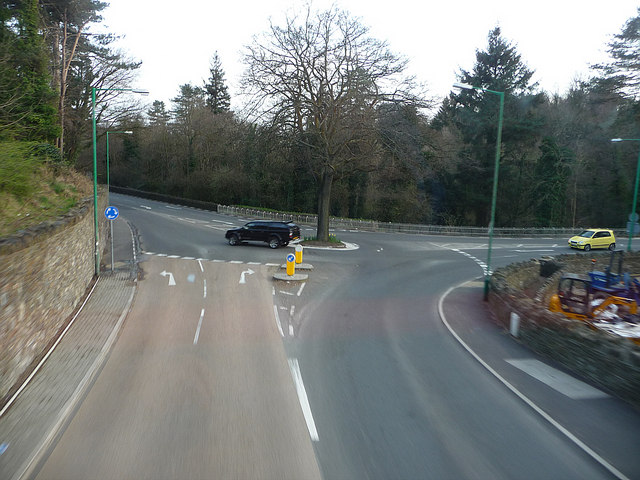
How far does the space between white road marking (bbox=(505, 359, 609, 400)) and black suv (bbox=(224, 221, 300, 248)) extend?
19.4m

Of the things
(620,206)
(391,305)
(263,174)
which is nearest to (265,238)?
(391,305)

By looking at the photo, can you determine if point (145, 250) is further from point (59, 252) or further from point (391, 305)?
point (391, 305)

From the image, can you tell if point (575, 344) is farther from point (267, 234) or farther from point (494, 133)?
point (494, 133)

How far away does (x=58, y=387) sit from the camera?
9.20 metres

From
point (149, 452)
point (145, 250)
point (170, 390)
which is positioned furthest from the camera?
point (145, 250)

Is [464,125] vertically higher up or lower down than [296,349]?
higher up

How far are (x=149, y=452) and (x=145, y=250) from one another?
21525 mm

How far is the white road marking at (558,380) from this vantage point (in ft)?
30.4

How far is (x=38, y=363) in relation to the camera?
10.2 m

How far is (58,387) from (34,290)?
2.39 metres

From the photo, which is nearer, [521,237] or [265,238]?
[265,238]

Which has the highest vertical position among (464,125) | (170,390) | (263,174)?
(464,125)

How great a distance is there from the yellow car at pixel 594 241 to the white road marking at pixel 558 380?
28228 millimetres

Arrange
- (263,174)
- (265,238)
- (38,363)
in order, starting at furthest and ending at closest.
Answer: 1. (263,174)
2. (265,238)
3. (38,363)
